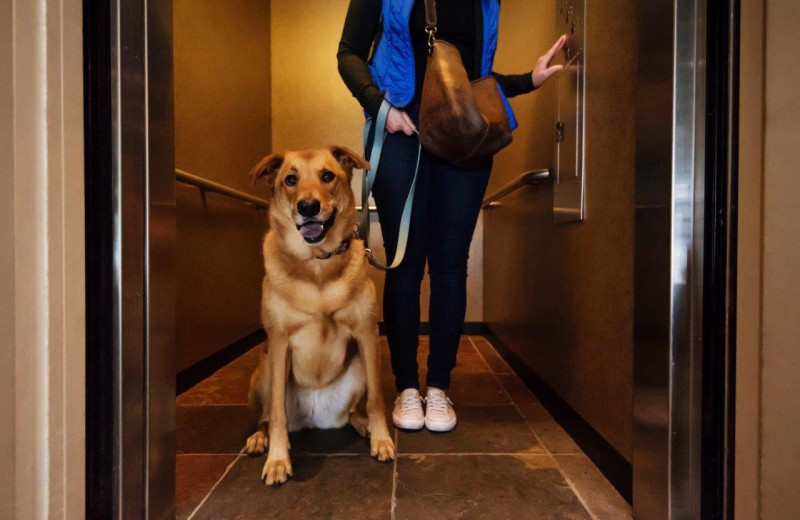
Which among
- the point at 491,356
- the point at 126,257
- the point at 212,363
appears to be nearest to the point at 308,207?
the point at 126,257

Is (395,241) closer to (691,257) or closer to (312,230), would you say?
(312,230)

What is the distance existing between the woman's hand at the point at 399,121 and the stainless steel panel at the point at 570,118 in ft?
1.82

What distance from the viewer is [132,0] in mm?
908

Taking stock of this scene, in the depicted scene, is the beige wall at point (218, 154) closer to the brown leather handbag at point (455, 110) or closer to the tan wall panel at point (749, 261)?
the brown leather handbag at point (455, 110)

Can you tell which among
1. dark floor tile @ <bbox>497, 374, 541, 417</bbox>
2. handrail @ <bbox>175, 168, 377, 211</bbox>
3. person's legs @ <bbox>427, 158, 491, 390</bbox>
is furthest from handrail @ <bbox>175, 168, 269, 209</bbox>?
dark floor tile @ <bbox>497, 374, 541, 417</bbox>

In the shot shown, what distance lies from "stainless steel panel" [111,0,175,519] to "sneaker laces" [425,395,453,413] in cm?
89

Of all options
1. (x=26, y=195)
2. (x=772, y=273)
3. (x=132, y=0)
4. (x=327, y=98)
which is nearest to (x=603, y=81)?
(x=772, y=273)

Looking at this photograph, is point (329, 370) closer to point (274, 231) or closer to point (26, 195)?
point (274, 231)

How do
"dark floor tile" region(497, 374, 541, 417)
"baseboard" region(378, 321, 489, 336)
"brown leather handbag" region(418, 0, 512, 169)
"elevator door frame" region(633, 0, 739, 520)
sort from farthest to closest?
1. "baseboard" region(378, 321, 489, 336)
2. "dark floor tile" region(497, 374, 541, 417)
3. "brown leather handbag" region(418, 0, 512, 169)
4. "elevator door frame" region(633, 0, 739, 520)

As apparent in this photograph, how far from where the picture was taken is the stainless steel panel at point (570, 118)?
153cm

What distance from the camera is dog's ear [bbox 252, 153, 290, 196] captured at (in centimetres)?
150

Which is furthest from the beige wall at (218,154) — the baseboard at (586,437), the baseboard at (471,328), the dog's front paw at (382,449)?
the baseboard at (586,437)

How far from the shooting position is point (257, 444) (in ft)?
4.82

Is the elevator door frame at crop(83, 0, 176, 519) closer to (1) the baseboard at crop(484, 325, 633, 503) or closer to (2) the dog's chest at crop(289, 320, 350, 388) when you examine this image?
(2) the dog's chest at crop(289, 320, 350, 388)
